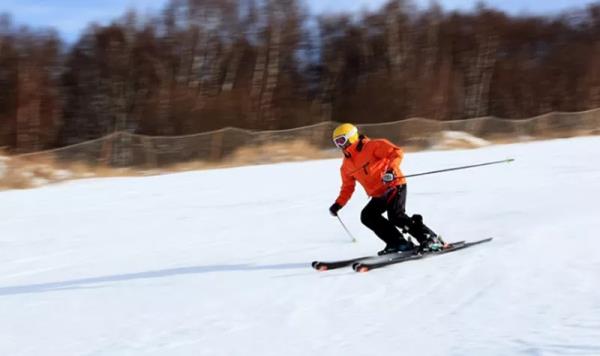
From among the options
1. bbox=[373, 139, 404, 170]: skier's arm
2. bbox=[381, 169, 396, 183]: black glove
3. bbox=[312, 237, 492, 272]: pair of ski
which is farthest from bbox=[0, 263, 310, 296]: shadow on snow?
bbox=[373, 139, 404, 170]: skier's arm

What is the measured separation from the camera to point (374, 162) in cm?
689

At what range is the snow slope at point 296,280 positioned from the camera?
478 centimetres

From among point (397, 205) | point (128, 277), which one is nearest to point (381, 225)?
point (397, 205)

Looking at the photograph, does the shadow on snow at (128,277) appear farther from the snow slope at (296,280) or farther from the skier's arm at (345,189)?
the skier's arm at (345,189)

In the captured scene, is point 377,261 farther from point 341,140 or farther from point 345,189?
point 341,140

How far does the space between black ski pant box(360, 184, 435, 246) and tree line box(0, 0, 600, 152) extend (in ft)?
95.5

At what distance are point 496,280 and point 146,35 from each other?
124ft

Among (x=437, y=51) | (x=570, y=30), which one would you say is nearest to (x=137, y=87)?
(x=437, y=51)

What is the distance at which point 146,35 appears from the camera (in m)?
41.1

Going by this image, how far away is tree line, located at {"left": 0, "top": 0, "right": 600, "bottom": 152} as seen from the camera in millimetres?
37094

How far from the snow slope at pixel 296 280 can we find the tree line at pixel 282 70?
2451 cm

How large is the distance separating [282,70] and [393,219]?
35146mm

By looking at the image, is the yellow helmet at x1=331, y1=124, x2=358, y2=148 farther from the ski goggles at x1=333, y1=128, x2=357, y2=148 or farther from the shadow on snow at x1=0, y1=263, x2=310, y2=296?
the shadow on snow at x1=0, y1=263, x2=310, y2=296

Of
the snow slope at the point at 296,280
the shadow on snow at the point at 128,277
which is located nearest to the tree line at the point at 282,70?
the snow slope at the point at 296,280
